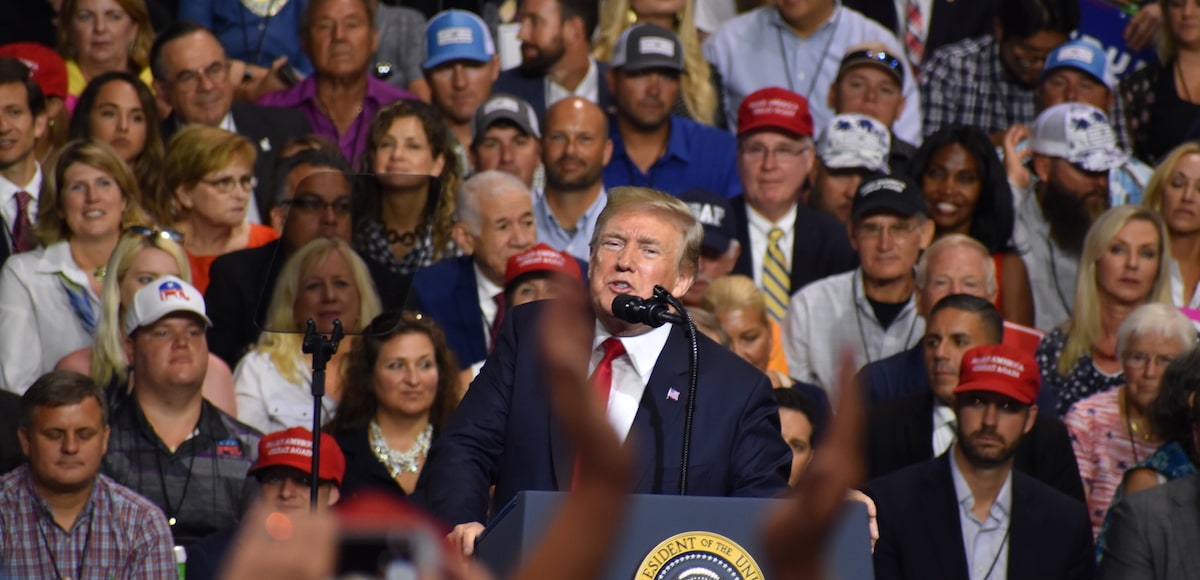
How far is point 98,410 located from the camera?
6125 mm

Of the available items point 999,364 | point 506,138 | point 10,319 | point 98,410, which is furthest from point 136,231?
point 999,364

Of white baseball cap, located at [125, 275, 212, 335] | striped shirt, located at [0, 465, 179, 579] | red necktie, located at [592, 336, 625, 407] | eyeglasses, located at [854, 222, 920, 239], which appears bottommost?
Answer: striped shirt, located at [0, 465, 179, 579]

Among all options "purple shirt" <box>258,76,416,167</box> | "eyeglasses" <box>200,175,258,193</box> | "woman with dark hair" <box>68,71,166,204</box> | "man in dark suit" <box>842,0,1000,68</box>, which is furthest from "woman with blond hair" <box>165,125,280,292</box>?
"man in dark suit" <box>842,0,1000,68</box>

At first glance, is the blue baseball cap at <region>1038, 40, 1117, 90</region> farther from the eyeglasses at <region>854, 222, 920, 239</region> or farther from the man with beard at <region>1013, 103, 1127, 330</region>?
the eyeglasses at <region>854, 222, 920, 239</region>

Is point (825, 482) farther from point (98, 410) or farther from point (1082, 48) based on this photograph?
point (1082, 48)

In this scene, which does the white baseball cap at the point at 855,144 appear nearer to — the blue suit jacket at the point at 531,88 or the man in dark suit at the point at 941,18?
the blue suit jacket at the point at 531,88

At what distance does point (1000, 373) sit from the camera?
6.47 m

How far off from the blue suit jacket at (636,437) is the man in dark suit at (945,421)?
2.90 metres

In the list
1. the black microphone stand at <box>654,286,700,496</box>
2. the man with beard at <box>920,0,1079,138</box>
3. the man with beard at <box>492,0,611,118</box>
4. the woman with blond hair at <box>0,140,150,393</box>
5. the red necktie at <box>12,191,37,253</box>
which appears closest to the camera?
the black microphone stand at <box>654,286,700,496</box>

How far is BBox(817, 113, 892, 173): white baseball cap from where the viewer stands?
8914 millimetres

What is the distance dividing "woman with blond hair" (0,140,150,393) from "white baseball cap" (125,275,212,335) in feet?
1.30

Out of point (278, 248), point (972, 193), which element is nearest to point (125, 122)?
point (278, 248)

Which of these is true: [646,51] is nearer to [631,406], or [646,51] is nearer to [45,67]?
[45,67]

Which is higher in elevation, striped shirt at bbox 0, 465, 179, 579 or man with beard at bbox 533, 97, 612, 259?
man with beard at bbox 533, 97, 612, 259
